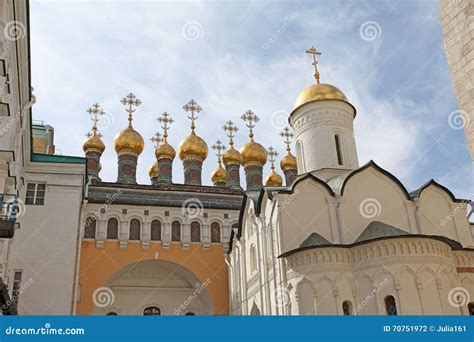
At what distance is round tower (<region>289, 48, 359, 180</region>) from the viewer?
60.8 ft

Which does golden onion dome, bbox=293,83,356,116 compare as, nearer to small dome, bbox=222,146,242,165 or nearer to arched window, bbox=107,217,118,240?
arched window, bbox=107,217,118,240

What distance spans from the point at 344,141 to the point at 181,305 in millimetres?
10513

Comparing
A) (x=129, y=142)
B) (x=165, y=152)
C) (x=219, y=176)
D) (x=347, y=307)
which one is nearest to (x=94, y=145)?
(x=129, y=142)

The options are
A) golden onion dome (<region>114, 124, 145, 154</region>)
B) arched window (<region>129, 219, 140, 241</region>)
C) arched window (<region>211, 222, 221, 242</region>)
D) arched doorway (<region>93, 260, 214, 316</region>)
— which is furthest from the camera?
golden onion dome (<region>114, 124, 145, 154</region>)

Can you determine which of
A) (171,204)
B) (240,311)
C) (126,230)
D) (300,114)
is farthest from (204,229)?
(300,114)

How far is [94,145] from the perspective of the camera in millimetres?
28828

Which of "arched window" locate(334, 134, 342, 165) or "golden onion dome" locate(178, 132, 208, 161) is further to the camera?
"golden onion dome" locate(178, 132, 208, 161)

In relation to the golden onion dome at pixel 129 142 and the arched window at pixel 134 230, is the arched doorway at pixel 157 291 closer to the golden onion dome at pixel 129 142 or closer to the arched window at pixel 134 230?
the arched window at pixel 134 230

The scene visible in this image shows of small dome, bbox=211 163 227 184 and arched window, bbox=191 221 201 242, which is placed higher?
small dome, bbox=211 163 227 184

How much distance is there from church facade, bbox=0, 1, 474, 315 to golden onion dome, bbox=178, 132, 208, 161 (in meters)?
4.05

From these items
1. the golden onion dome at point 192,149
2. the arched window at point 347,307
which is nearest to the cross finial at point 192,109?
the golden onion dome at point 192,149

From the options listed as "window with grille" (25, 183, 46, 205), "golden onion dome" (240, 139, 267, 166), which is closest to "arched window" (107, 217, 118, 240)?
"window with grille" (25, 183, 46, 205)

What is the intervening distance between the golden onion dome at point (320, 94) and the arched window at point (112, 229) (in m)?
9.32

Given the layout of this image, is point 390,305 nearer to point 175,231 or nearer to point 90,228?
point 175,231
